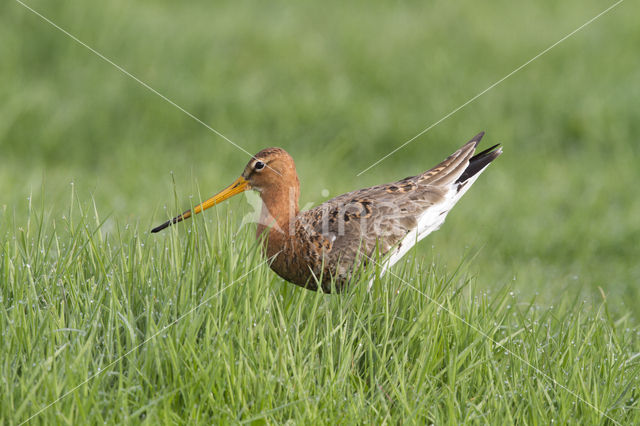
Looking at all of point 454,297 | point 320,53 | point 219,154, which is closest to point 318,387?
point 454,297

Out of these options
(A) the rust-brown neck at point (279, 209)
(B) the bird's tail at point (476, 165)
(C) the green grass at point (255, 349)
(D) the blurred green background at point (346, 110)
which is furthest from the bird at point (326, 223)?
(D) the blurred green background at point (346, 110)

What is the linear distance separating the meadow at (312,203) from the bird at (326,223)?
160 mm

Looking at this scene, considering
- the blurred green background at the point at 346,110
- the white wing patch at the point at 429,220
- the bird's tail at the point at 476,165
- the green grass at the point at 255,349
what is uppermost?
the blurred green background at the point at 346,110

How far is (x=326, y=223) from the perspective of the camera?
4.35 meters

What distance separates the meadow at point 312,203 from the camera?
11.2ft

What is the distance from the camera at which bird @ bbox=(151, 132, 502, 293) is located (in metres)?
4.11

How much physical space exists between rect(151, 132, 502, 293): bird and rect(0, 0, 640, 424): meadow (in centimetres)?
16

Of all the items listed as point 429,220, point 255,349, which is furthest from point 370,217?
point 255,349

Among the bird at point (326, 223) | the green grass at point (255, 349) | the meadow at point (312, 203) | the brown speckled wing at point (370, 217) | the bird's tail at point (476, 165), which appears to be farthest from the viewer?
the bird's tail at point (476, 165)

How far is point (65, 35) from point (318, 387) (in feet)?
24.5

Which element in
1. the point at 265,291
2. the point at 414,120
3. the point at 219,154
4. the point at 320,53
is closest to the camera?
the point at 265,291

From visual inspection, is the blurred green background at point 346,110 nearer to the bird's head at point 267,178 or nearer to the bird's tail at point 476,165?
the bird's tail at point 476,165

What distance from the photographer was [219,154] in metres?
8.59

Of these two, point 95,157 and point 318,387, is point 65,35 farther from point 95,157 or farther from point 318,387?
point 318,387
